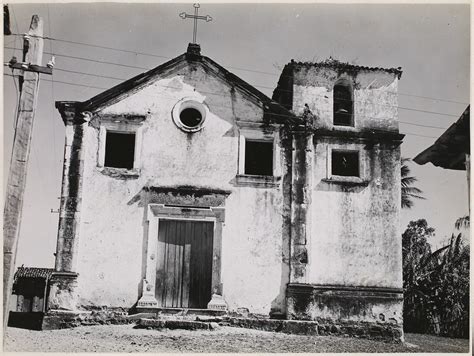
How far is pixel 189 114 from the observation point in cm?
1555

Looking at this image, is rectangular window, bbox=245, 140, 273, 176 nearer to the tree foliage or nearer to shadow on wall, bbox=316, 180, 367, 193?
shadow on wall, bbox=316, 180, 367, 193

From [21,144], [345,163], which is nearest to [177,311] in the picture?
[21,144]

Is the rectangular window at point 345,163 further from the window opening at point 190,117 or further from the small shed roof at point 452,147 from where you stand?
the small shed roof at point 452,147

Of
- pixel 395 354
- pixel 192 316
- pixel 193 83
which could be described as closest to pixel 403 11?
pixel 193 83

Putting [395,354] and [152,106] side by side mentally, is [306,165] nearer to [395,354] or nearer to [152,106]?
[152,106]

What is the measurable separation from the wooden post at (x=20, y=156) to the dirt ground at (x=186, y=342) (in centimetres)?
120

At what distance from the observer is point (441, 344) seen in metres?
13.8

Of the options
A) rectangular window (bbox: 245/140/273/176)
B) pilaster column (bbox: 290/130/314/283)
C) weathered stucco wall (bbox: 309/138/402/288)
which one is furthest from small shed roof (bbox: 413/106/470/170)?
rectangular window (bbox: 245/140/273/176)

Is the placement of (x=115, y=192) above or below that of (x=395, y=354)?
above

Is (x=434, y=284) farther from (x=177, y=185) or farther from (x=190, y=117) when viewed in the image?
(x=190, y=117)

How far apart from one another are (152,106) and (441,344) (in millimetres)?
8377

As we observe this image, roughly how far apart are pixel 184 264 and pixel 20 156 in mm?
4783

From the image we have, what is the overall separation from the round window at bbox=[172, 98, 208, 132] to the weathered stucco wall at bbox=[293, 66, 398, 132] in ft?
7.61

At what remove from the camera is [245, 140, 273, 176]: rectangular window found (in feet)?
50.9
